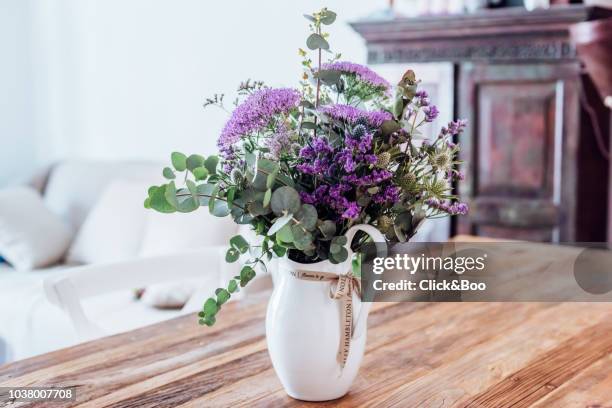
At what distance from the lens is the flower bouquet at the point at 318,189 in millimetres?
880

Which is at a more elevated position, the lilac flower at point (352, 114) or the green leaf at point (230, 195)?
the lilac flower at point (352, 114)

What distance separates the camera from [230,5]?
12.2 feet

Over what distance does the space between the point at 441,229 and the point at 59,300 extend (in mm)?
1820

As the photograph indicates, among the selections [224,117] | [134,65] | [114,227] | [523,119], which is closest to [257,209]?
[523,119]

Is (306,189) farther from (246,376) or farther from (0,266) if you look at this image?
(0,266)

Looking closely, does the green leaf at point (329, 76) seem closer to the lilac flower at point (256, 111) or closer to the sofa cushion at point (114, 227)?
the lilac flower at point (256, 111)

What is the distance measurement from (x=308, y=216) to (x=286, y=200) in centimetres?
3

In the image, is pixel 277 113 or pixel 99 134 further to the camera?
pixel 99 134

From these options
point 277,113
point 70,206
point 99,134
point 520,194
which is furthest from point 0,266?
point 277,113

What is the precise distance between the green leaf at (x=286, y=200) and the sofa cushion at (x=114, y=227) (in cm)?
220

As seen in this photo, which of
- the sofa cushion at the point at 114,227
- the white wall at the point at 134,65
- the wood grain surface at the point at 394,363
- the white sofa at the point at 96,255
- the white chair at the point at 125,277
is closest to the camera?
the wood grain surface at the point at 394,363

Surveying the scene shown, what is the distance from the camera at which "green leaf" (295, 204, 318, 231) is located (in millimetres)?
867

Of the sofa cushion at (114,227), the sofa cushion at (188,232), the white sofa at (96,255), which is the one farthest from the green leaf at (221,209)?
the sofa cushion at (114,227)

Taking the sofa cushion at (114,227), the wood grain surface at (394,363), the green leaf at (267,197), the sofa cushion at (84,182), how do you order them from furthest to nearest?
the sofa cushion at (84,182)
the sofa cushion at (114,227)
the wood grain surface at (394,363)
the green leaf at (267,197)
